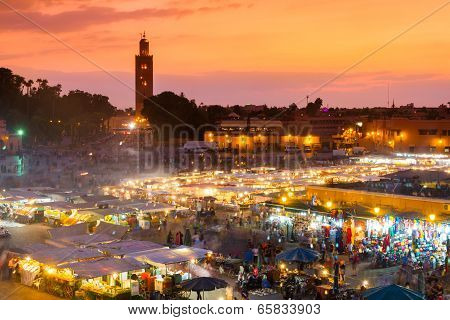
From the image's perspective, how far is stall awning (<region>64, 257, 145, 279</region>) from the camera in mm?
11016

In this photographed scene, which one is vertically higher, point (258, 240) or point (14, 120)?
point (14, 120)

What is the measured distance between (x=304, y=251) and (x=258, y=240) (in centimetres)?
404

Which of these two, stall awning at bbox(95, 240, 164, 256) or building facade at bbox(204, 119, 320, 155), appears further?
building facade at bbox(204, 119, 320, 155)

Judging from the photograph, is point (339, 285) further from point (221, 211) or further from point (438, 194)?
point (221, 211)

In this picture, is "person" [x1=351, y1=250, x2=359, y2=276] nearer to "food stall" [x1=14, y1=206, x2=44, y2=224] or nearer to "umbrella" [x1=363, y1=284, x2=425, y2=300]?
"umbrella" [x1=363, y1=284, x2=425, y2=300]

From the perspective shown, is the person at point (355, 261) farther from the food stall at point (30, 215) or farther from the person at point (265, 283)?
the food stall at point (30, 215)

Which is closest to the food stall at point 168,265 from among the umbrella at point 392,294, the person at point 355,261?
the person at point 355,261

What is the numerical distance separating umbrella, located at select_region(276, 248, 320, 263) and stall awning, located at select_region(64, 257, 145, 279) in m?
2.90

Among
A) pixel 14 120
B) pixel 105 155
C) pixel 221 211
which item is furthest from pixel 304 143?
pixel 221 211

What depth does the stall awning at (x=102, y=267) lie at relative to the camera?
1102 cm

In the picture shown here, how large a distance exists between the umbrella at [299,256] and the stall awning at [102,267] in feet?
Answer: 9.53

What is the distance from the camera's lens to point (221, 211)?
2119cm

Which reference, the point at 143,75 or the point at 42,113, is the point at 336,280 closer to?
the point at 42,113

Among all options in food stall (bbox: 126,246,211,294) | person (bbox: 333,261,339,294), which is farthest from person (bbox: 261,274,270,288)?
food stall (bbox: 126,246,211,294)
